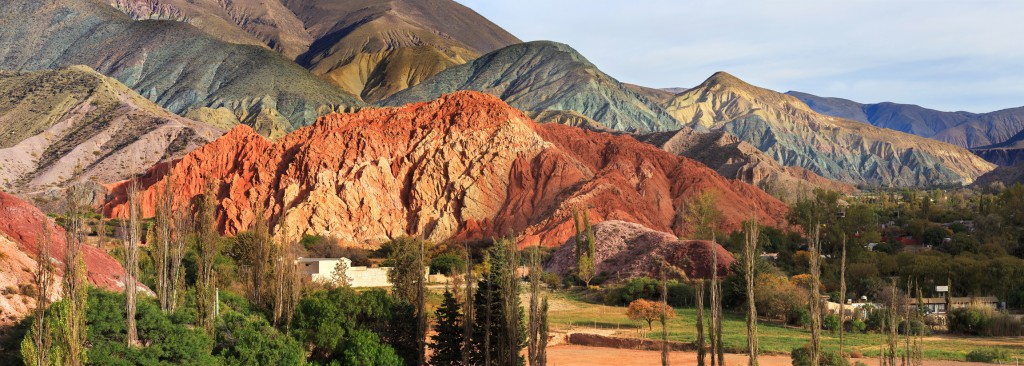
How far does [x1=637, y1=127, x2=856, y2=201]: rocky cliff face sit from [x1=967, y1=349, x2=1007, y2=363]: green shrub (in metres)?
89.1

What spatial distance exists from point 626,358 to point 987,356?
12765mm

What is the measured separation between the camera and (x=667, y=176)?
9812 cm

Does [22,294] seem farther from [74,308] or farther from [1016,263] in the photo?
[1016,263]

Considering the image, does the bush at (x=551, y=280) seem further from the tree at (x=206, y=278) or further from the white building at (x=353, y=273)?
the tree at (x=206, y=278)

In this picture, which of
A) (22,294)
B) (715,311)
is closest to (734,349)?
(715,311)

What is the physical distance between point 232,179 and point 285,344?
61.7m

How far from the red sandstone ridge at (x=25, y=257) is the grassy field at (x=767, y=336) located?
21.6 metres

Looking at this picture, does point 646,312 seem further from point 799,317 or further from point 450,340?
point 450,340

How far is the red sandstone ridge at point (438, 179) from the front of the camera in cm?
8362

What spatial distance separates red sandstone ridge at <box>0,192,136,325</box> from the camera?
24531mm

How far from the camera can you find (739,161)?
150125 mm

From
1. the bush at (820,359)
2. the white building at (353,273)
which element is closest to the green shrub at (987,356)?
the bush at (820,359)

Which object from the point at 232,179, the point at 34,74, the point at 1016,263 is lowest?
the point at 1016,263

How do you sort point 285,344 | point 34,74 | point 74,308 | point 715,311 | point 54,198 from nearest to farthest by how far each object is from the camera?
1. point 715,311
2. point 74,308
3. point 285,344
4. point 54,198
5. point 34,74
